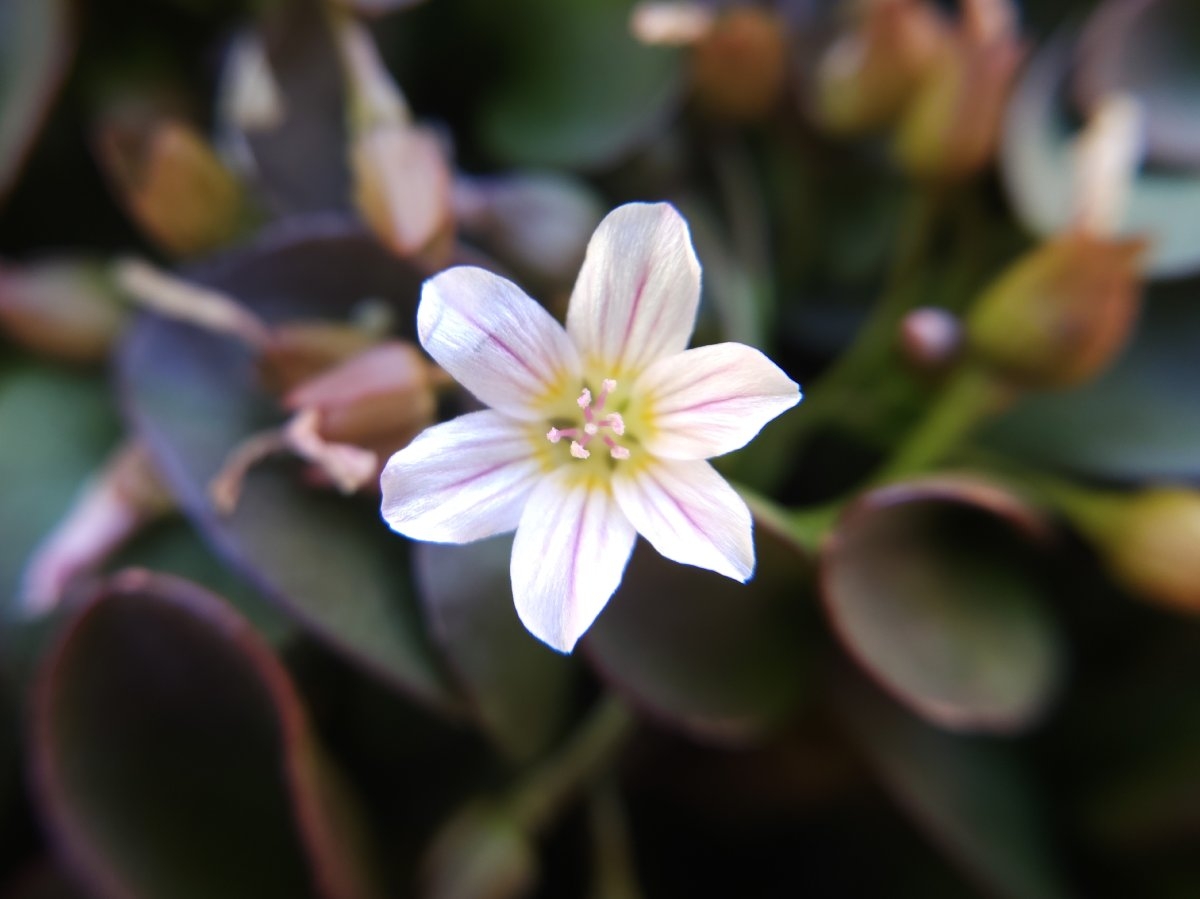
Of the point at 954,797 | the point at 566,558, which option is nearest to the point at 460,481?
the point at 566,558

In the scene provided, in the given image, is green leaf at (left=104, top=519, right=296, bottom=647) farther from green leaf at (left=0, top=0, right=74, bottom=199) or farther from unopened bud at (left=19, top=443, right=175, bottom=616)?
green leaf at (left=0, top=0, right=74, bottom=199)

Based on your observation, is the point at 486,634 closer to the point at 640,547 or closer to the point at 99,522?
the point at 640,547

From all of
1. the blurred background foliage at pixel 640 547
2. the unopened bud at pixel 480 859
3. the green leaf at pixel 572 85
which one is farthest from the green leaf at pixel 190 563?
the green leaf at pixel 572 85

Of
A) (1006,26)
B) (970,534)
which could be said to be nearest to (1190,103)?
(1006,26)

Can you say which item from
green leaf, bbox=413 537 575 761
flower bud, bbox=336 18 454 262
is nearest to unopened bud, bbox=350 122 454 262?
flower bud, bbox=336 18 454 262

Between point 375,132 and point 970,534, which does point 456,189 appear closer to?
point 375,132
